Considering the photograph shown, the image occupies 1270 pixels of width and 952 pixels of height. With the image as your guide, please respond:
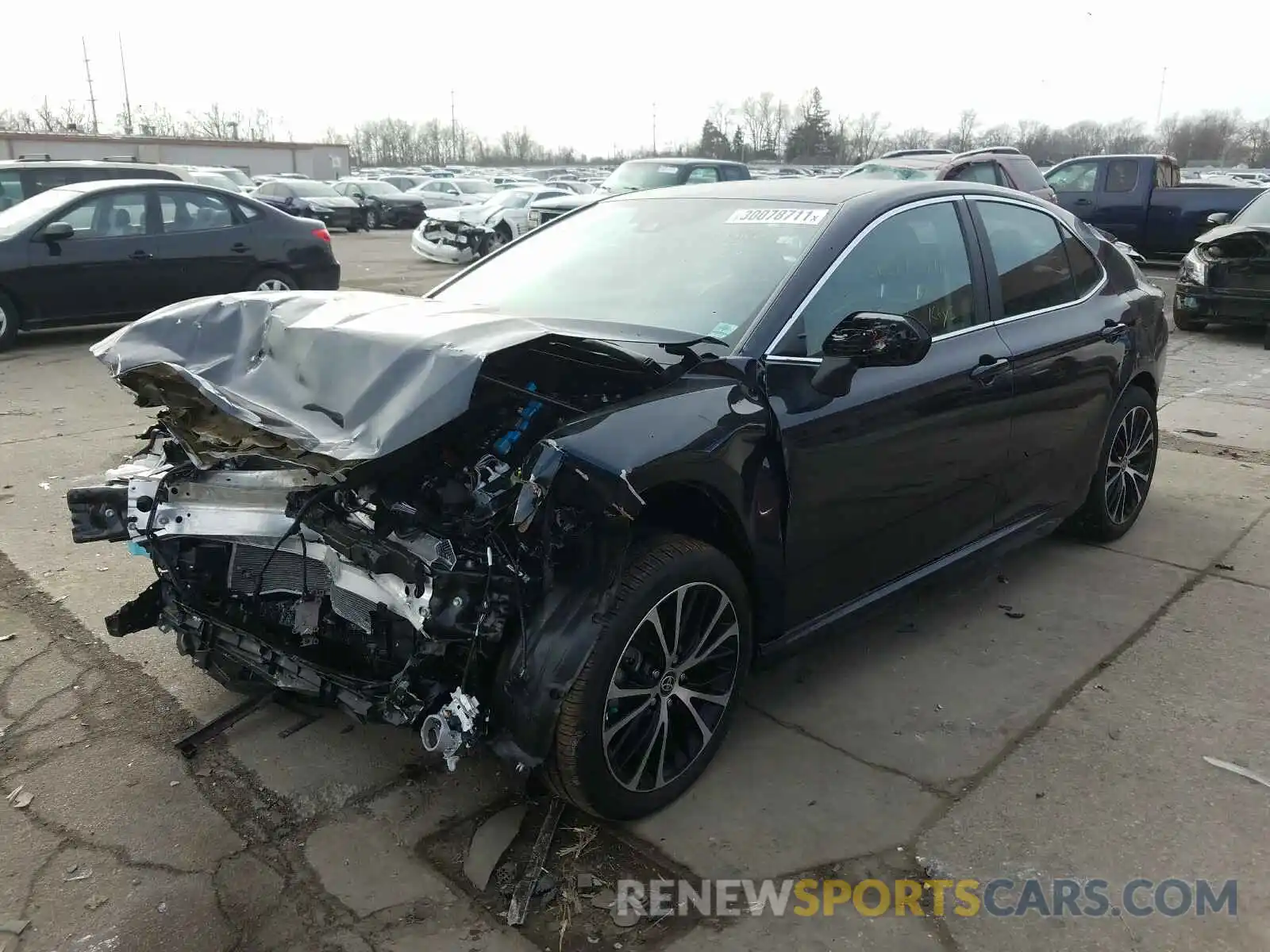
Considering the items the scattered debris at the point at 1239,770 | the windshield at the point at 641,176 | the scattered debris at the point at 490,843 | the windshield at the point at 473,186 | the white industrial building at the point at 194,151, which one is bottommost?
the scattered debris at the point at 490,843

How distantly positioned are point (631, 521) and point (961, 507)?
5.67ft

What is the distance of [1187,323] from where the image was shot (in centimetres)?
1201

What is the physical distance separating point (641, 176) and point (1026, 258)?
11.8m

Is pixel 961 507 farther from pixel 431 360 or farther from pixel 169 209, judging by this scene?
pixel 169 209

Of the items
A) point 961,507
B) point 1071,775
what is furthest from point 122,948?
point 961,507

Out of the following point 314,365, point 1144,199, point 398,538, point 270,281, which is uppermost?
point 1144,199

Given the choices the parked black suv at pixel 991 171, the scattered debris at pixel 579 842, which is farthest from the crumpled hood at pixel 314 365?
the parked black suv at pixel 991 171

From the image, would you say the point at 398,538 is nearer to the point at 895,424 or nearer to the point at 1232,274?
the point at 895,424

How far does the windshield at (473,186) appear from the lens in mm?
34688

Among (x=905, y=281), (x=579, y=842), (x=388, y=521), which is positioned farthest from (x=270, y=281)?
(x=579, y=842)

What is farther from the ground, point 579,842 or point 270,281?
point 270,281

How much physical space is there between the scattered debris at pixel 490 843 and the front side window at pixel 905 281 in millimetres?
1643

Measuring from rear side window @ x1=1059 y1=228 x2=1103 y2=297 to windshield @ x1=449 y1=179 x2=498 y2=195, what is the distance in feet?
103

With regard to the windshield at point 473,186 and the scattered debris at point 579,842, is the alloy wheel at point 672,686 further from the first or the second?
the windshield at point 473,186
